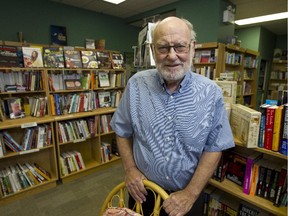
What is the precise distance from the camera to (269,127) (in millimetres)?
1177

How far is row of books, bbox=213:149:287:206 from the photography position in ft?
3.99

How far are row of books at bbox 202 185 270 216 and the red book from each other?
1.93 feet

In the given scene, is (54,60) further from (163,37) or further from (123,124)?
(163,37)

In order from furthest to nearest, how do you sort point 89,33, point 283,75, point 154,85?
point 283,75, point 89,33, point 154,85

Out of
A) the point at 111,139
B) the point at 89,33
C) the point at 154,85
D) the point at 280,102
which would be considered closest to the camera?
the point at 154,85

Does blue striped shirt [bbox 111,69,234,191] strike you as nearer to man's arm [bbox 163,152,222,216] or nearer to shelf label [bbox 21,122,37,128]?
man's arm [bbox 163,152,222,216]

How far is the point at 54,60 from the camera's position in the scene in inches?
102

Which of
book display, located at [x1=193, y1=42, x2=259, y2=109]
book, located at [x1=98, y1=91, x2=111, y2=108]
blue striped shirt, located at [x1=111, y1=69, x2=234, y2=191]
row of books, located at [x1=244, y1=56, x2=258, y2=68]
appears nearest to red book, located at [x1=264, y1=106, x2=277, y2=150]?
blue striped shirt, located at [x1=111, y1=69, x2=234, y2=191]

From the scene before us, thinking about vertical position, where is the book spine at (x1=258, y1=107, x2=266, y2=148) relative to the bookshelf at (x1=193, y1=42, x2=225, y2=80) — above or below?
below

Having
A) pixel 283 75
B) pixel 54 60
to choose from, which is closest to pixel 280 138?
pixel 54 60

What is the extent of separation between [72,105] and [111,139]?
1.00 m

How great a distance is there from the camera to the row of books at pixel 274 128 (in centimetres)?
112

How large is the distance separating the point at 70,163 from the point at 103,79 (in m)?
1.37

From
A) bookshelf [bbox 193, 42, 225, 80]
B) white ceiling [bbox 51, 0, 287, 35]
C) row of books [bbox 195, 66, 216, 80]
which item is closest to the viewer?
bookshelf [bbox 193, 42, 225, 80]
